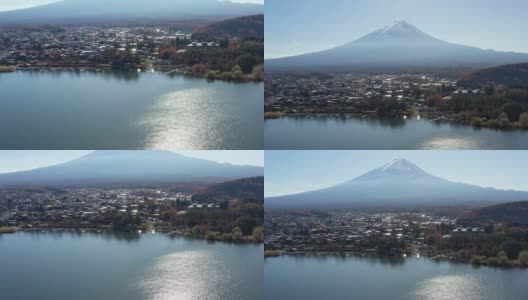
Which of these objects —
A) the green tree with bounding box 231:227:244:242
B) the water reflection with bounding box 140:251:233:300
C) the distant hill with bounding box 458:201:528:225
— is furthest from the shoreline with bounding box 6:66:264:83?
the distant hill with bounding box 458:201:528:225

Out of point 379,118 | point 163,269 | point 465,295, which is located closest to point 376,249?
point 465,295

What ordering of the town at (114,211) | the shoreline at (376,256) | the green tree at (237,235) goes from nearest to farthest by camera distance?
the shoreline at (376,256), the green tree at (237,235), the town at (114,211)

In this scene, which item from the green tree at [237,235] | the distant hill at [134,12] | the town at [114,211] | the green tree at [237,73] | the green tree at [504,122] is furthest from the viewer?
the distant hill at [134,12]

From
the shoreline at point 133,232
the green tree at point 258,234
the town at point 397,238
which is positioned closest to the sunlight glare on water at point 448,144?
the town at point 397,238

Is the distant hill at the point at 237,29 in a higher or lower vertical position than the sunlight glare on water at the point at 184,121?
higher

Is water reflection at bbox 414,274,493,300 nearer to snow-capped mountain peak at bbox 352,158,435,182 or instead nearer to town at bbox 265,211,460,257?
town at bbox 265,211,460,257

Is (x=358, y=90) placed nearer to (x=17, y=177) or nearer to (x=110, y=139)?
(x=110, y=139)

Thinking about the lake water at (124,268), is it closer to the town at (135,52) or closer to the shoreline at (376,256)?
the shoreline at (376,256)
